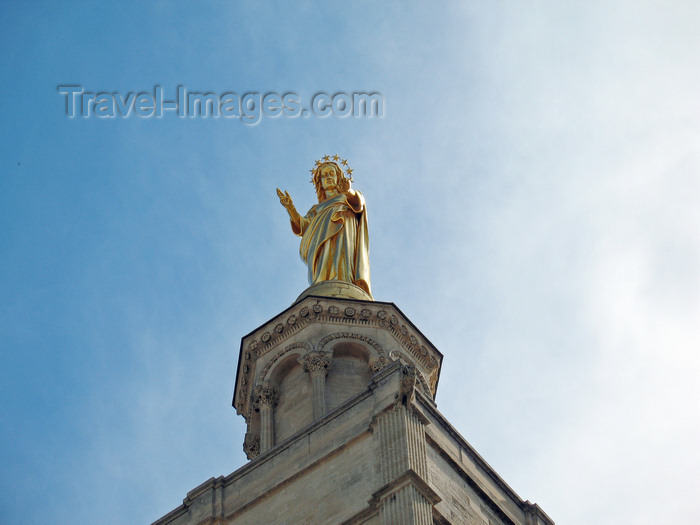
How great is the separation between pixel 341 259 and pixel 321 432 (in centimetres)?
1268

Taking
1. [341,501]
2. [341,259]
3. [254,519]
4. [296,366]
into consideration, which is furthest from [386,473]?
[341,259]

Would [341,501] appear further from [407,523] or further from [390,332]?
[390,332]

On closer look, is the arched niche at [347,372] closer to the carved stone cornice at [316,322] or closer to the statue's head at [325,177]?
the carved stone cornice at [316,322]

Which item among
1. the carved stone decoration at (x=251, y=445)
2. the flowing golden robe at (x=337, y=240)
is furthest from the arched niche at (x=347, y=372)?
the flowing golden robe at (x=337, y=240)

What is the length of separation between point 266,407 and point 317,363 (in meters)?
1.82

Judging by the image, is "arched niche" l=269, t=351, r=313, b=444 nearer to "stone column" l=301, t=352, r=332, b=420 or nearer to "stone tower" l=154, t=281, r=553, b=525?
"stone tower" l=154, t=281, r=553, b=525

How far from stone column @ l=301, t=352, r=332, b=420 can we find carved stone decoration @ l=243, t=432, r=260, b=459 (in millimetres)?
2529

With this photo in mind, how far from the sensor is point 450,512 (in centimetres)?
3350

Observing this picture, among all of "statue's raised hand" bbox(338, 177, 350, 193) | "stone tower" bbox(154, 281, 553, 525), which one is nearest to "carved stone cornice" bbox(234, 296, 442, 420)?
"stone tower" bbox(154, 281, 553, 525)

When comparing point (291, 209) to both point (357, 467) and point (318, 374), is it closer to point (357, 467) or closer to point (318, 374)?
point (318, 374)

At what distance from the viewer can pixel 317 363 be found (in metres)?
42.0

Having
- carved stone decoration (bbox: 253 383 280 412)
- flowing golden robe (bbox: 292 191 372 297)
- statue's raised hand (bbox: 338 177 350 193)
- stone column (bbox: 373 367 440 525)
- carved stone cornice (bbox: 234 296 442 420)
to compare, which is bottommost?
stone column (bbox: 373 367 440 525)

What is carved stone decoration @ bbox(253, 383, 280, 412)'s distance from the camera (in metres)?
42.3

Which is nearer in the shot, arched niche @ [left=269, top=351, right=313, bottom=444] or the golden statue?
arched niche @ [left=269, top=351, right=313, bottom=444]
